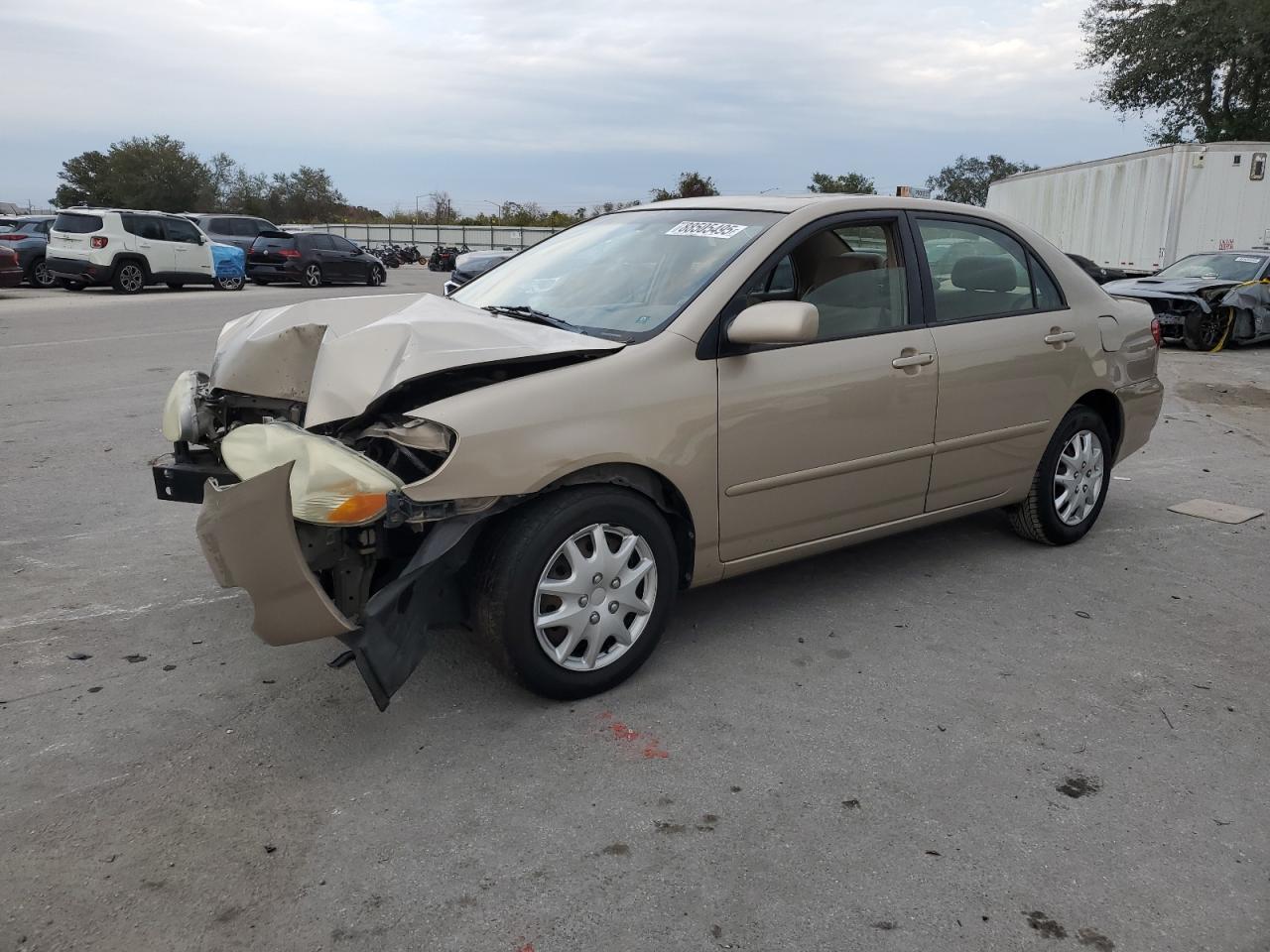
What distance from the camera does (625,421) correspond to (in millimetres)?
3398

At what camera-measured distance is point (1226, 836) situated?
277 cm

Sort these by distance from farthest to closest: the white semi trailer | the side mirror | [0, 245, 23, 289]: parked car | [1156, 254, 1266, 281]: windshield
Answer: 1. [0, 245, 23, 289]: parked car
2. the white semi trailer
3. [1156, 254, 1266, 281]: windshield
4. the side mirror

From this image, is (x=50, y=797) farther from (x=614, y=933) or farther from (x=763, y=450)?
(x=763, y=450)

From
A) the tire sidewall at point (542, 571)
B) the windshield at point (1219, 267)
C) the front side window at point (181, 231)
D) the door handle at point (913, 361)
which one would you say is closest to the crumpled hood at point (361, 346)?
the tire sidewall at point (542, 571)

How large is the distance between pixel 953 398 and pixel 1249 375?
9478 mm

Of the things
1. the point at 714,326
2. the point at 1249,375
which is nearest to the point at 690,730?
the point at 714,326

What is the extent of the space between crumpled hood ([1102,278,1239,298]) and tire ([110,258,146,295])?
59.8 feet

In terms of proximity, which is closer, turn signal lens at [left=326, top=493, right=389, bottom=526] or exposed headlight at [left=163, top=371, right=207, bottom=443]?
turn signal lens at [left=326, top=493, right=389, bottom=526]

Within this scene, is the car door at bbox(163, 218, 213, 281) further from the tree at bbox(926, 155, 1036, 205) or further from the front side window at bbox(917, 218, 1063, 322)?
the tree at bbox(926, 155, 1036, 205)

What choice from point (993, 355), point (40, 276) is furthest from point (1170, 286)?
point (40, 276)

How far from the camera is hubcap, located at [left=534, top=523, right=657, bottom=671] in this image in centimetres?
330

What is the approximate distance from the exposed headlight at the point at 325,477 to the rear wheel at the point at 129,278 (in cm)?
2015

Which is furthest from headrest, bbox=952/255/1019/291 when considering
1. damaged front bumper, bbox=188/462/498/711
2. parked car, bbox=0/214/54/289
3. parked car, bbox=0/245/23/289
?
parked car, bbox=0/214/54/289

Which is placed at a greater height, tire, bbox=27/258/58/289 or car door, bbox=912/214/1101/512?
car door, bbox=912/214/1101/512
